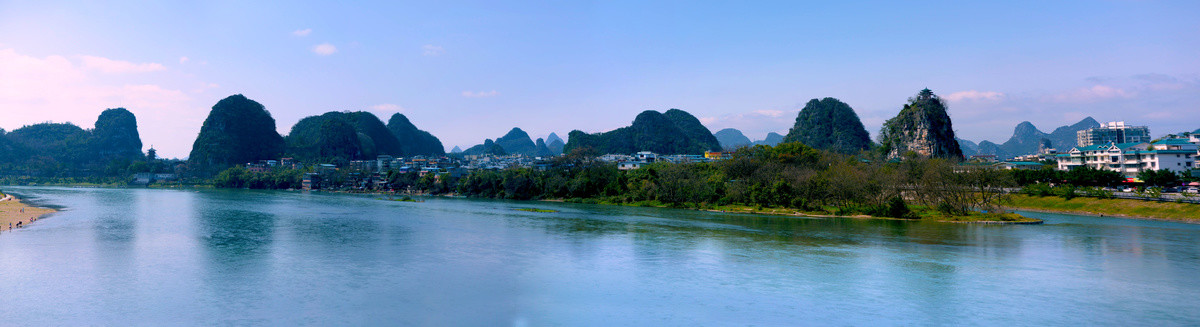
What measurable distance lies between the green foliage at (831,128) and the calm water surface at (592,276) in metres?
84.4

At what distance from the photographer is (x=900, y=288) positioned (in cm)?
1523

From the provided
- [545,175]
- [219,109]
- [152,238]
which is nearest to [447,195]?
[545,175]

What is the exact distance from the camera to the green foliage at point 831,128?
111 m

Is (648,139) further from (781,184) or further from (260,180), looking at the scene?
(781,184)

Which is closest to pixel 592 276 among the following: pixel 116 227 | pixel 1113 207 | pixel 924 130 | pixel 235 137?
pixel 116 227

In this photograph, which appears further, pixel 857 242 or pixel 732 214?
pixel 732 214

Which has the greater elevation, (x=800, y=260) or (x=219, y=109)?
(x=219, y=109)

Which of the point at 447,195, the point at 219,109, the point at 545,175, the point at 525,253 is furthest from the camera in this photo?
the point at 219,109

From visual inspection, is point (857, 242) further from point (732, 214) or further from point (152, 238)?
point (152, 238)

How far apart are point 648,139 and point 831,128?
39.4 meters

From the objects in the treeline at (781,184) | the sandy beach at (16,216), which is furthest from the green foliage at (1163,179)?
the sandy beach at (16,216)

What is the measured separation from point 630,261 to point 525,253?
3.87 metres

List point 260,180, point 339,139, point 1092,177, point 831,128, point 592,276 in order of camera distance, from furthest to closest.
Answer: point 339,139, point 831,128, point 260,180, point 1092,177, point 592,276

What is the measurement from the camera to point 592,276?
54.6ft
